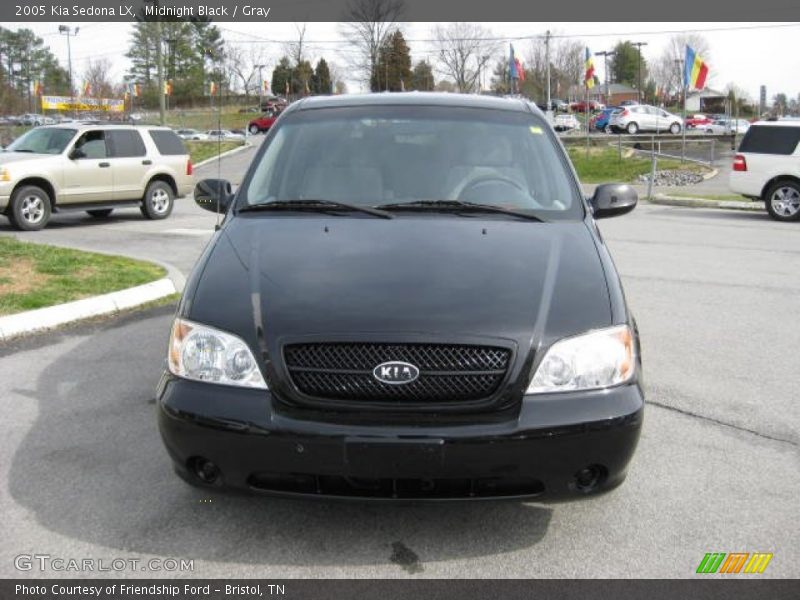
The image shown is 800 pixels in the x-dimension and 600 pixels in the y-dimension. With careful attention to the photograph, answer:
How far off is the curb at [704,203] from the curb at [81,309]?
1468 centimetres

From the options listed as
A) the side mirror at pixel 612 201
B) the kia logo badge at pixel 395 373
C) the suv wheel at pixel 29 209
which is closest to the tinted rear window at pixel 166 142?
the suv wheel at pixel 29 209

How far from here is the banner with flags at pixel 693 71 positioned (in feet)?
88.7

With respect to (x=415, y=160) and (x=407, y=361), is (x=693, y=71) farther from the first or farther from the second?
(x=407, y=361)

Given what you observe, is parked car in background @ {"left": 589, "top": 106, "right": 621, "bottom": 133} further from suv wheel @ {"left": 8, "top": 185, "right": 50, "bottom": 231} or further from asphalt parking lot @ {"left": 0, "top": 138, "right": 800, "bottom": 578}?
asphalt parking lot @ {"left": 0, "top": 138, "right": 800, "bottom": 578}

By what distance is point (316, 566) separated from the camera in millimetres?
3033

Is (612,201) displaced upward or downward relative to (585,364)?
upward

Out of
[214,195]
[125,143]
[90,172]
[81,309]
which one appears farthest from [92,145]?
[214,195]

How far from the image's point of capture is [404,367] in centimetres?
294

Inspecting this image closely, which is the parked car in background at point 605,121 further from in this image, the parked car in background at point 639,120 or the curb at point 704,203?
the curb at point 704,203

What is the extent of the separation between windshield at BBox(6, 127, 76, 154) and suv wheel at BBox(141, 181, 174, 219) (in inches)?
69.5

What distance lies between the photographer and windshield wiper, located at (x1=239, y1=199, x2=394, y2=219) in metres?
3.99

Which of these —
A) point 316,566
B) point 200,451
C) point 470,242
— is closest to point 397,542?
point 316,566

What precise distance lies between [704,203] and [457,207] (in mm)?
17099

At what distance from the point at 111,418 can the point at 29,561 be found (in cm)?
161
